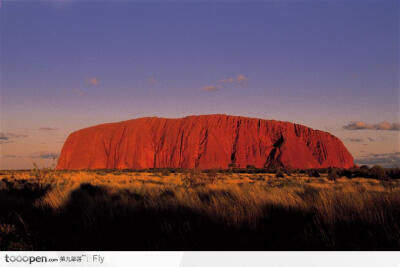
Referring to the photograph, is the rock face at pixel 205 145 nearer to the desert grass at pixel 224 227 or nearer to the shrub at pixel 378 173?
the shrub at pixel 378 173

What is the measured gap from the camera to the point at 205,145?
91.2 meters

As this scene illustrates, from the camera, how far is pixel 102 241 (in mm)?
4223

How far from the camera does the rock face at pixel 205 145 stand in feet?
293

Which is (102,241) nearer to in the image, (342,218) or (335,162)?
(342,218)

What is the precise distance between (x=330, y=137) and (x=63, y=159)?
8025cm

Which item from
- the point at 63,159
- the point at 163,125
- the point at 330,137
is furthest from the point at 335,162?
the point at 63,159

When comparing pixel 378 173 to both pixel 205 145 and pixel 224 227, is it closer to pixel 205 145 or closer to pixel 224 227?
pixel 224 227
